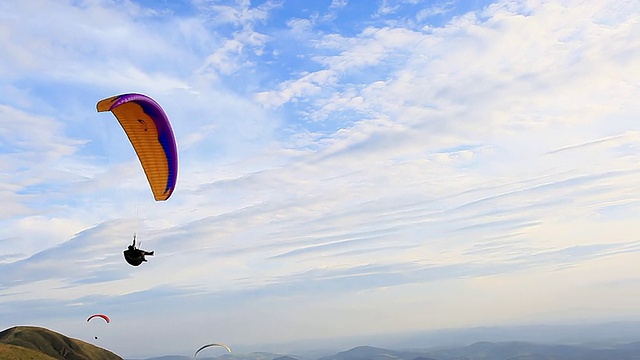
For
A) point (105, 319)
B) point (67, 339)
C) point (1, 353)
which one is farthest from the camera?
point (67, 339)

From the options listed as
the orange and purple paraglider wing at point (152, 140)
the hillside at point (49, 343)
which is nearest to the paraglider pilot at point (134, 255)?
the orange and purple paraglider wing at point (152, 140)

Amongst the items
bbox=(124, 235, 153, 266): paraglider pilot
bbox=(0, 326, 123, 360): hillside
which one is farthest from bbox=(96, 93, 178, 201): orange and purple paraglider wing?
bbox=(0, 326, 123, 360): hillside

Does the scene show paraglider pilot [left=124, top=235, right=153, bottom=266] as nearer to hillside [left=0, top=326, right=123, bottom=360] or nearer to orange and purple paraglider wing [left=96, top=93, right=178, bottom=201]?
orange and purple paraglider wing [left=96, top=93, right=178, bottom=201]

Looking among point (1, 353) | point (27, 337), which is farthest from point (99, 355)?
point (1, 353)

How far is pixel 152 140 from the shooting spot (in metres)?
46.0

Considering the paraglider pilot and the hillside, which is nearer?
the paraglider pilot

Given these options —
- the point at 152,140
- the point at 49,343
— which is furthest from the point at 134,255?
the point at 49,343

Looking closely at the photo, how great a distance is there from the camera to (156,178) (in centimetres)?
4822

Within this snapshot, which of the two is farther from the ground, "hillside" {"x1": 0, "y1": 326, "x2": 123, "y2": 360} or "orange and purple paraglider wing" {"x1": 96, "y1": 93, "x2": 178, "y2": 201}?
"orange and purple paraglider wing" {"x1": 96, "y1": 93, "x2": 178, "y2": 201}

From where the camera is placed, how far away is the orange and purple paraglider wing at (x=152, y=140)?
1725 inches

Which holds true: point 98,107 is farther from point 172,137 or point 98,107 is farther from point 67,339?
point 67,339

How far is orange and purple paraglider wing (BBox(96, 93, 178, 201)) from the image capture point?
144 feet

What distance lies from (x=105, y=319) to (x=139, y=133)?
44.1 m

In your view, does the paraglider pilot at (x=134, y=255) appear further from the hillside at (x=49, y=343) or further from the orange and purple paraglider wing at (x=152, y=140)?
the hillside at (x=49, y=343)
